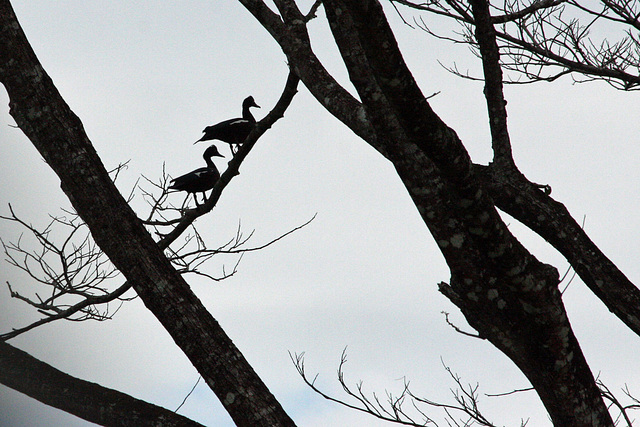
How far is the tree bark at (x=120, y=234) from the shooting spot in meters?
2.76

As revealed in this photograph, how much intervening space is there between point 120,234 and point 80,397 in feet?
2.78

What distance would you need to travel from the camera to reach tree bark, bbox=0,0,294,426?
2.76 meters

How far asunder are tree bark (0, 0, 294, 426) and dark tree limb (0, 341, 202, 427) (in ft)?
1.31

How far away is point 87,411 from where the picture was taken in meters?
3.03

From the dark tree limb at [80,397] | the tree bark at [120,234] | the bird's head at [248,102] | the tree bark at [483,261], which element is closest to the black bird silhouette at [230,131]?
the bird's head at [248,102]

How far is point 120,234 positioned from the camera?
2965mm

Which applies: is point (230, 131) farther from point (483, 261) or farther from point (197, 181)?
point (483, 261)

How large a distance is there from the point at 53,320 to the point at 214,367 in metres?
1.77

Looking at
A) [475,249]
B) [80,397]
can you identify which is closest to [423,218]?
[475,249]

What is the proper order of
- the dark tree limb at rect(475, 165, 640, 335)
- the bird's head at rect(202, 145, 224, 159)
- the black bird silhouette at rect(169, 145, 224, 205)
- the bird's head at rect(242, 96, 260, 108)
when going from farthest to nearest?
the bird's head at rect(242, 96, 260, 108) < the bird's head at rect(202, 145, 224, 159) < the black bird silhouette at rect(169, 145, 224, 205) < the dark tree limb at rect(475, 165, 640, 335)

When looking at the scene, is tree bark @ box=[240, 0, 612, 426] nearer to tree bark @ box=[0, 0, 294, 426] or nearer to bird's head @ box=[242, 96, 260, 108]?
tree bark @ box=[0, 0, 294, 426]

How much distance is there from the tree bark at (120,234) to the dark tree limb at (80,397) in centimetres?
40

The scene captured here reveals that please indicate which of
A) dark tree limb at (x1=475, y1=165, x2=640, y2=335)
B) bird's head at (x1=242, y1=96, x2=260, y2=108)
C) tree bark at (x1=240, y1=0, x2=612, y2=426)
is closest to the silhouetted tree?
tree bark at (x1=240, y1=0, x2=612, y2=426)

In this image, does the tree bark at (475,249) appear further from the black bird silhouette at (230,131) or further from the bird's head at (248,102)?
the bird's head at (248,102)
